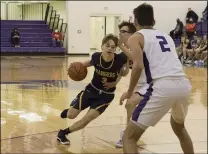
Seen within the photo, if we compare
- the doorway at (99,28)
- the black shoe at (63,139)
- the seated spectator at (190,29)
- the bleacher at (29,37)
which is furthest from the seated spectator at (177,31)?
the black shoe at (63,139)

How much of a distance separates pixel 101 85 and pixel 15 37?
1996cm

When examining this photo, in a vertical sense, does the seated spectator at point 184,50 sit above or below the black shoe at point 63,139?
above

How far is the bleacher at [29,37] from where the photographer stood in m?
25.1

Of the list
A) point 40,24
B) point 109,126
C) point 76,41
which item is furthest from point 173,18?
point 109,126

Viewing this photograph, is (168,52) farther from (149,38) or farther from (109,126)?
(109,126)

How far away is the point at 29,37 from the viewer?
26.2 meters

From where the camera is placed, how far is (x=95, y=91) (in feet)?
17.7

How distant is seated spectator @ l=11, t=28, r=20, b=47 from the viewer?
24531 mm

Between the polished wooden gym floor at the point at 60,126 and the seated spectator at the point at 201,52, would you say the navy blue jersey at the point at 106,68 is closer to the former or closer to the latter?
the polished wooden gym floor at the point at 60,126

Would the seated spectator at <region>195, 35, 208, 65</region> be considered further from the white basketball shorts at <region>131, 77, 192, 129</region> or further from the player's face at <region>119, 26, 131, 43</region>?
the white basketball shorts at <region>131, 77, 192, 129</region>

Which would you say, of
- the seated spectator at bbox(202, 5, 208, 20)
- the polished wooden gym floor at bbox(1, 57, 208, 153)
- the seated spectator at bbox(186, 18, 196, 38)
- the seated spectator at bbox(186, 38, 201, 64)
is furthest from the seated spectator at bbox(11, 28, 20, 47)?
the polished wooden gym floor at bbox(1, 57, 208, 153)

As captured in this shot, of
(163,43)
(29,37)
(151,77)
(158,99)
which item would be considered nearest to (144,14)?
(163,43)

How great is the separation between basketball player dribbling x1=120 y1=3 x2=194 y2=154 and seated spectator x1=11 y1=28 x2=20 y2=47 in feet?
70.1

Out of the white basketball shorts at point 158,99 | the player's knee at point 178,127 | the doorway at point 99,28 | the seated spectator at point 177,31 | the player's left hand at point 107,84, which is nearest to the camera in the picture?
the white basketball shorts at point 158,99
